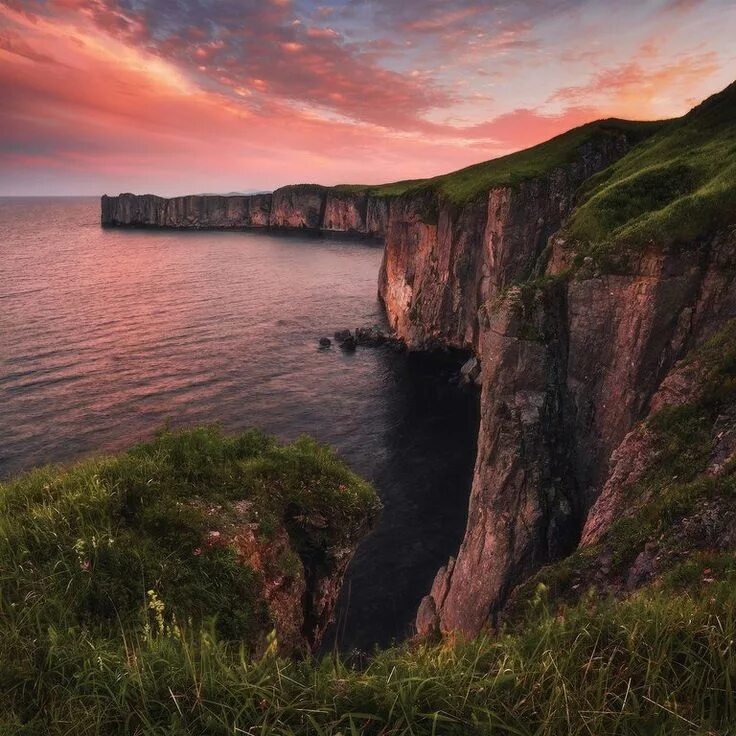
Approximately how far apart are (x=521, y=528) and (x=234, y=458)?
14.2m

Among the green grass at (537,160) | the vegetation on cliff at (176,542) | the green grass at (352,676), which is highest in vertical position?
the green grass at (537,160)

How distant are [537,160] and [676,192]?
38.7m

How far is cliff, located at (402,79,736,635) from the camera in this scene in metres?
21.2

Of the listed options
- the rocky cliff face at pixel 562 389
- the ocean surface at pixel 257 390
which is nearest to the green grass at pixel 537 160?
the ocean surface at pixel 257 390

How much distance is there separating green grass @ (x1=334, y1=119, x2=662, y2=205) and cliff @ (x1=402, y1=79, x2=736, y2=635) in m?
29.6

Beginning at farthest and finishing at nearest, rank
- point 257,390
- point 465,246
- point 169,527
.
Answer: point 465,246, point 257,390, point 169,527

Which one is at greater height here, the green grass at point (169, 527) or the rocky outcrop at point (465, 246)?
the rocky outcrop at point (465, 246)

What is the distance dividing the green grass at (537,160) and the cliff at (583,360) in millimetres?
29603

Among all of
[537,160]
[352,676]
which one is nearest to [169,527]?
[352,676]

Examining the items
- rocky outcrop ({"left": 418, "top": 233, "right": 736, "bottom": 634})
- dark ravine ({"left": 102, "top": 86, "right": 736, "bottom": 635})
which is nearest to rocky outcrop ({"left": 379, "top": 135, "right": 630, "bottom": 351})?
dark ravine ({"left": 102, "top": 86, "right": 736, "bottom": 635})

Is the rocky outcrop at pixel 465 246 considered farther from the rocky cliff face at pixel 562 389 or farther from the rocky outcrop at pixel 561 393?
the rocky outcrop at pixel 561 393

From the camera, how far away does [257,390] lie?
53688 mm

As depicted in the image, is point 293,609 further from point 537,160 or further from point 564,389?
point 537,160

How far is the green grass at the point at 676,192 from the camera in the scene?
71.9 ft
